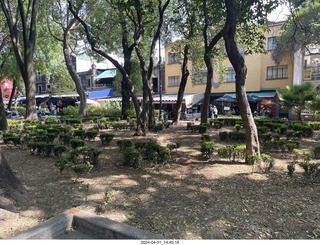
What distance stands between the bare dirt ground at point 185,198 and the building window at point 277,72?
19.3 m

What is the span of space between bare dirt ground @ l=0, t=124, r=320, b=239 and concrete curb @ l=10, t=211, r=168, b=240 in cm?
32

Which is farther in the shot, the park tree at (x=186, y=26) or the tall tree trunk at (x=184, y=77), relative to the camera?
the tall tree trunk at (x=184, y=77)

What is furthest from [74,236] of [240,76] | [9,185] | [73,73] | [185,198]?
[73,73]

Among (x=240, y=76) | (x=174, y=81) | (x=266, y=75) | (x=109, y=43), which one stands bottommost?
(x=240, y=76)

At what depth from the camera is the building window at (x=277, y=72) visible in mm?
23352

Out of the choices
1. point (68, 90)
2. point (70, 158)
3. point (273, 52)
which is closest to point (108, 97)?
point (68, 90)

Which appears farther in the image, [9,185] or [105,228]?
[9,185]

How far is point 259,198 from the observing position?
4.40 m

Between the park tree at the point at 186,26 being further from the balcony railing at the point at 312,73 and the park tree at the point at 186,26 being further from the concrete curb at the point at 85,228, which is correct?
the balcony railing at the point at 312,73

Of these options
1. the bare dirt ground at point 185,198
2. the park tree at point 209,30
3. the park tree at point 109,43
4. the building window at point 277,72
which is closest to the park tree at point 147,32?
the park tree at point 109,43

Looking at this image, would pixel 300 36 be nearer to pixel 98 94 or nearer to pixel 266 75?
pixel 266 75

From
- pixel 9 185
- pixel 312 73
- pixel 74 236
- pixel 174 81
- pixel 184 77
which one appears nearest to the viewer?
pixel 74 236

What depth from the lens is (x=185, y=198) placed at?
4484mm

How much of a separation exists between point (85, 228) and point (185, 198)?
1.84 m
